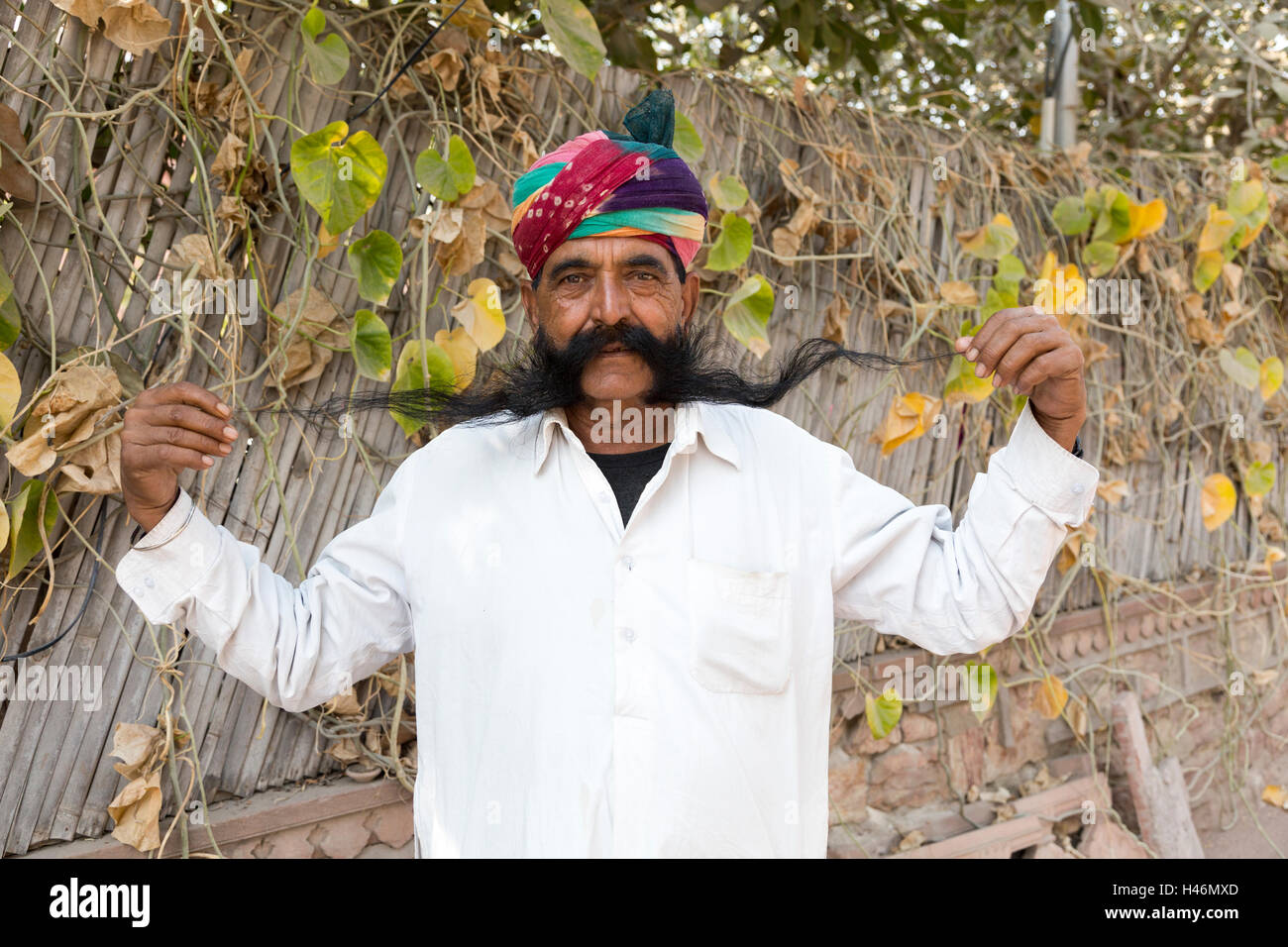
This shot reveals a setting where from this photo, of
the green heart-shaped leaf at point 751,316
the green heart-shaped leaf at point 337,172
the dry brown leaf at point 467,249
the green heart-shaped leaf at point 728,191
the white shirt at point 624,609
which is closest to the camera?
the white shirt at point 624,609

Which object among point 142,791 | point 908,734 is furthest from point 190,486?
point 908,734

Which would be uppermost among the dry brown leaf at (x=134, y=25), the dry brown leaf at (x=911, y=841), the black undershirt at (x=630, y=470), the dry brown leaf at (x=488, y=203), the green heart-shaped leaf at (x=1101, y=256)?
the green heart-shaped leaf at (x=1101, y=256)

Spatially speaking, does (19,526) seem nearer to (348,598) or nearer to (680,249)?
(348,598)

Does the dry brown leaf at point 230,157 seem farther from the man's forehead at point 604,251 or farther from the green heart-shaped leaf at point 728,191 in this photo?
the green heart-shaped leaf at point 728,191

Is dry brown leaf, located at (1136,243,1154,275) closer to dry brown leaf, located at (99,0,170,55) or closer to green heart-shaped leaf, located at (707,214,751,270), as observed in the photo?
green heart-shaped leaf, located at (707,214,751,270)

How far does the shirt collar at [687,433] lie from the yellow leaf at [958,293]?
1277 millimetres

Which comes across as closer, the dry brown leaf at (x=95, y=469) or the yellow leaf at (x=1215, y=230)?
the dry brown leaf at (x=95, y=469)

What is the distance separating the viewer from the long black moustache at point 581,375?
145 centimetres

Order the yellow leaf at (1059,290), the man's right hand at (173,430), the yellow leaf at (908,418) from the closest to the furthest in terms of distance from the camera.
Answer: the man's right hand at (173,430) < the yellow leaf at (908,418) < the yellow leaf at (1059,290)

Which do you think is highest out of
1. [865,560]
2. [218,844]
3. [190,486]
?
[190,486]

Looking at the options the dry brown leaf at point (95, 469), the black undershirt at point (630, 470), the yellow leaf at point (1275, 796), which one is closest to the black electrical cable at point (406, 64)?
the dry brown leaf at point (95, 469)

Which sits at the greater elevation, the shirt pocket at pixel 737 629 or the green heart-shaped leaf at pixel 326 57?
the green heart-shaped leaf at pixel 326 57

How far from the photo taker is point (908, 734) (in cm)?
287

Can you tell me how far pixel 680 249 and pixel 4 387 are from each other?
1.02m
